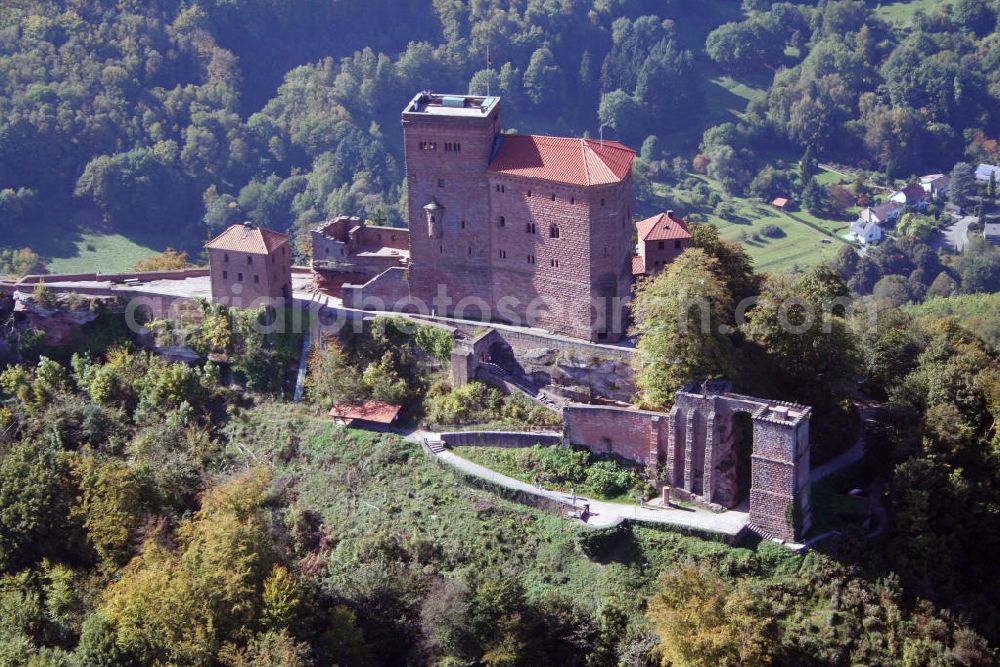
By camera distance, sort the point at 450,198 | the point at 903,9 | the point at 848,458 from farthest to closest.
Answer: the point at 903,9, the point at 450,198, the point at 848,458

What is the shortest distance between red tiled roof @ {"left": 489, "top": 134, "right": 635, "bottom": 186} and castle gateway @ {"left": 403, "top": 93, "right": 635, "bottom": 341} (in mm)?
53

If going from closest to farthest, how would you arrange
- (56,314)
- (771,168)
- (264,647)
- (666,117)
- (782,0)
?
(264,647)
(56,314)
(771,168)
(666,117)
(782,0)

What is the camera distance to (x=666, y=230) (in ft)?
188

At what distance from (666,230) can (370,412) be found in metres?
14.9

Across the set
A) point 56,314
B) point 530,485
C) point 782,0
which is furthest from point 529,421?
point 782,0

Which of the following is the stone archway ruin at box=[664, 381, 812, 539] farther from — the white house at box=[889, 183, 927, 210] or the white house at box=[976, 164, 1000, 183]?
the white house at box=[976, 164, 1000, 183]

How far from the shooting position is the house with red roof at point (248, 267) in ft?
196

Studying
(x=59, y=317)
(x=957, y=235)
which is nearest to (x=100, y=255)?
(x=59, y=317)

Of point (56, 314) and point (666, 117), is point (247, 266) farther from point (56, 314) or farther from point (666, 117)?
point (666, 117)

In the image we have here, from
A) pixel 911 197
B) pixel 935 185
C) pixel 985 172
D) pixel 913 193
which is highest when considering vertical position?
pixel 985 172

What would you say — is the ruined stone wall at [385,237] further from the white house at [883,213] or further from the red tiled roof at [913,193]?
the red tiled roof at [913,193]

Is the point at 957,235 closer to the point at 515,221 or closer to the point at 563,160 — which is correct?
the point at 563,160

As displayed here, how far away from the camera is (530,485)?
51469 mm

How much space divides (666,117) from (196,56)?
137ft
